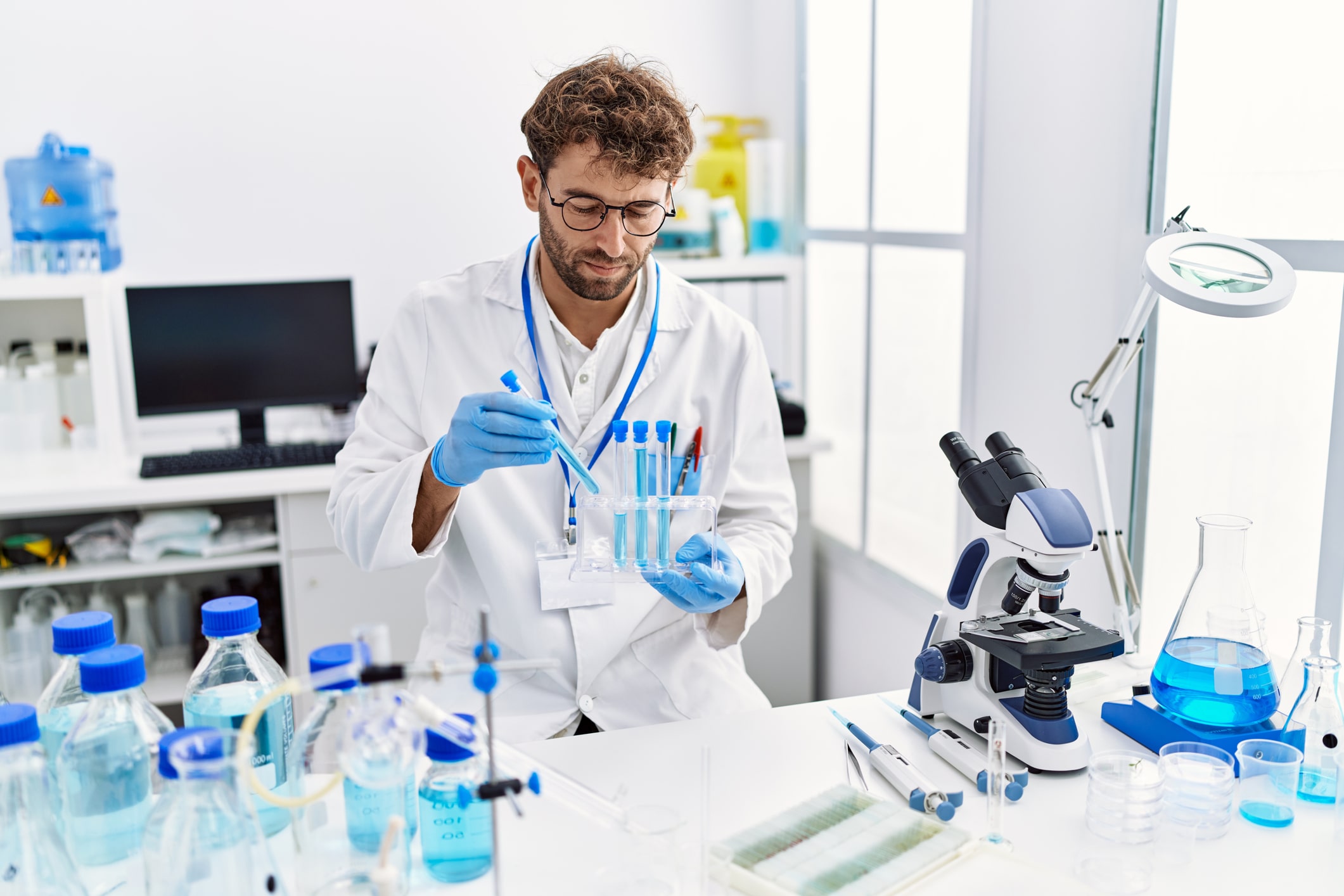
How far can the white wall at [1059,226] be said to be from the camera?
1.88 metres

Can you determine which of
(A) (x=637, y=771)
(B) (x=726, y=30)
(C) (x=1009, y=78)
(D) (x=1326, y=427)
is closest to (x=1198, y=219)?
(D) (x=1326, y=427)

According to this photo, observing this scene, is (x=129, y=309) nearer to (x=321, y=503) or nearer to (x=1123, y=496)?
(x=321, y=503)

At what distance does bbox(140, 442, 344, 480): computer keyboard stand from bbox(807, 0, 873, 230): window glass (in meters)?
1.55

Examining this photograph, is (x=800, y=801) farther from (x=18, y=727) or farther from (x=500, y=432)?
(x=18, y=727)

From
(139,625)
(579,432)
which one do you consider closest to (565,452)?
(579,432)

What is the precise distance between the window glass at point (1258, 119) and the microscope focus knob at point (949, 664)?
81 cm

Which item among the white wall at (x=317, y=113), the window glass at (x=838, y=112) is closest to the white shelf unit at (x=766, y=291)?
the window glass at (x=838, y=112)

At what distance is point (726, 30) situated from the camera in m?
3.43

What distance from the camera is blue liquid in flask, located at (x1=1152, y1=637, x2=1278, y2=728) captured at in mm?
1342

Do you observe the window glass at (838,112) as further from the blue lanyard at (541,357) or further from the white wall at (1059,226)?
the blue lanyard at (541,357)

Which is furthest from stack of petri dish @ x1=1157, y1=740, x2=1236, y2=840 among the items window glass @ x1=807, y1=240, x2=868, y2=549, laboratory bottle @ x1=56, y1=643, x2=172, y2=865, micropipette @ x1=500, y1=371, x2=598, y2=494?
window glass @ x1=807, y1=240, x2=868, y2=549

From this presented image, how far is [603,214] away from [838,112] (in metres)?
1.59

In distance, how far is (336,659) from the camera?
→ 939 millimetres

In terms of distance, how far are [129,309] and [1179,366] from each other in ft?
8.28
